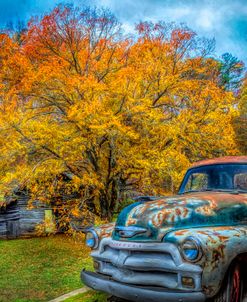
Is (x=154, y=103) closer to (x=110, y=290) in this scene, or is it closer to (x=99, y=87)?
(x=99, y=87)

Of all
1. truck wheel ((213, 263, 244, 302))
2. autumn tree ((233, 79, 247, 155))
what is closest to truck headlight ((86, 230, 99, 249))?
truck wheel ((213, 263, 244, 302))

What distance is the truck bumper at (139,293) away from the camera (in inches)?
127

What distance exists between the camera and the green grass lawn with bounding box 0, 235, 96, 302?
6.48 m

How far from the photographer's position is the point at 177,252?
3.42m

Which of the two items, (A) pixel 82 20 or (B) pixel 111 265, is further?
(A) pixel 82 20

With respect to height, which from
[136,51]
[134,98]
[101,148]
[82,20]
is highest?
[82,20]

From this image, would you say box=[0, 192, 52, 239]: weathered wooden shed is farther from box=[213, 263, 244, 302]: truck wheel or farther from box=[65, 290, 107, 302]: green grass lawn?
box=[213, 263, 244, 302]: truck wheel

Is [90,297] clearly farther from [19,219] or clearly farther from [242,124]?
[242,124]

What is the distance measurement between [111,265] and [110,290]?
34cm

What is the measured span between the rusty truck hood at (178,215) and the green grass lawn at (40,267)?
3.07 meters

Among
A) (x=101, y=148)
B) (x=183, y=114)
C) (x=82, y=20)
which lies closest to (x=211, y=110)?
(x=183, y=114)

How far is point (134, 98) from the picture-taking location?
33.8 feet

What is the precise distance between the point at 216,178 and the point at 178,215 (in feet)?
5.59

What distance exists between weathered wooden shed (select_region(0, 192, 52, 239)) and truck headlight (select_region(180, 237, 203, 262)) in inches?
440
